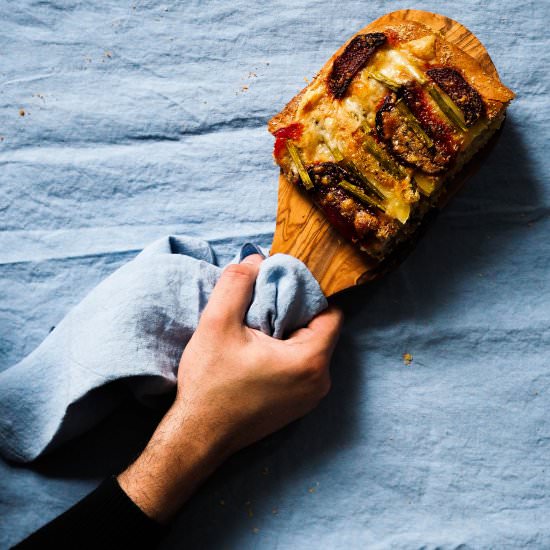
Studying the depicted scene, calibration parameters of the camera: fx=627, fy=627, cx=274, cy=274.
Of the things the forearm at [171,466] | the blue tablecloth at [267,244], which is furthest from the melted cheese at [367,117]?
the forearm at [171,466]

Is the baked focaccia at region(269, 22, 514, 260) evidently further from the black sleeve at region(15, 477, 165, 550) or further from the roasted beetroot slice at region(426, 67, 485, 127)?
the black sleeve at region(15, 477, 165, 550)

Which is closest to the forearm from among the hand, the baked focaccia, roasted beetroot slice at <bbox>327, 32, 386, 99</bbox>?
the hand

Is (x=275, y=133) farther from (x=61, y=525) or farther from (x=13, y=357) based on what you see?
(x=61, y=525)

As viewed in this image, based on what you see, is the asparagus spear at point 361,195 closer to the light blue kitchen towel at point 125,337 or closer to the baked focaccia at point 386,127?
the baked focaccia at point 386,127

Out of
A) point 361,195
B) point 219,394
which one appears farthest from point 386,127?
point 219,394

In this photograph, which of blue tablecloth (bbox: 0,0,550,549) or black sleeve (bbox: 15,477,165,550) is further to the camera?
blue tablecloth (bbox: 0,0,550,549)
